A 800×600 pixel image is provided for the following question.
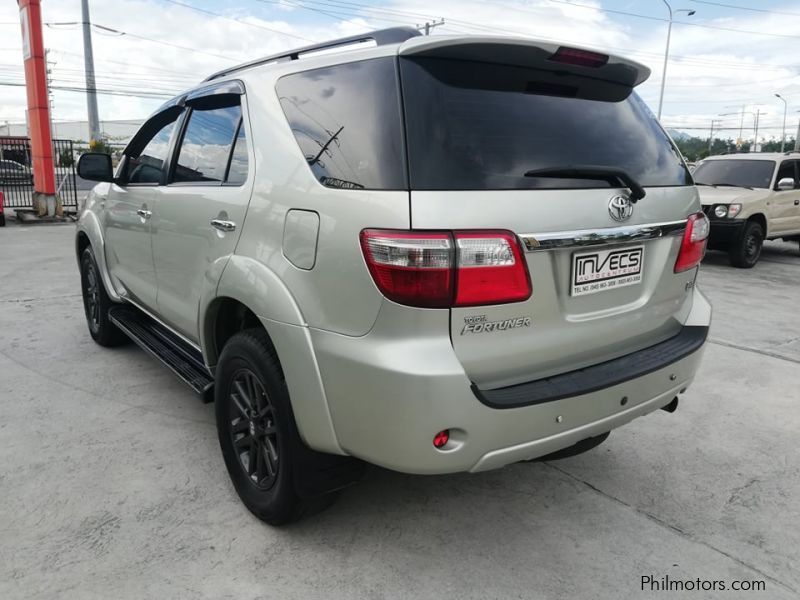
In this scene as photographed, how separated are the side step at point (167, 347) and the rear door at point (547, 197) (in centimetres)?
153

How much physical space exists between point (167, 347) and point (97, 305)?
61.1 inches

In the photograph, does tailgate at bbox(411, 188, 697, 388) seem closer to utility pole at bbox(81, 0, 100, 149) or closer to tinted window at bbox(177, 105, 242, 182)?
tinted window at bbox(177, 105, 242, 182)

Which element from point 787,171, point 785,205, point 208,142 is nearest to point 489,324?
point 208,142

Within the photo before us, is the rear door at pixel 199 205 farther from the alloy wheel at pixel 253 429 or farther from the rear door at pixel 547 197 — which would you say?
the rear door at pixel 547 197

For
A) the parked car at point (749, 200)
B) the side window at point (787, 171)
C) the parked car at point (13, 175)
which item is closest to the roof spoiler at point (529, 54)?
the parked car at point (749, 200)

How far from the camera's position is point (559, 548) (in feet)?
8.12

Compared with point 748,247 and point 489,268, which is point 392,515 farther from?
point 748,247

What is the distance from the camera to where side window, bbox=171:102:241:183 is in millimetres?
2781

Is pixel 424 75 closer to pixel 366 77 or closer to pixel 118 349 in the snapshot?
pixel 366 77

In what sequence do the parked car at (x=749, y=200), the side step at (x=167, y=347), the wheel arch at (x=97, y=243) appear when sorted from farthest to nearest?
1. the parked car at (x=749, y=200)
2. the wheel arch at (x=97, y=243)
3. the side step at (x=167, y=347)

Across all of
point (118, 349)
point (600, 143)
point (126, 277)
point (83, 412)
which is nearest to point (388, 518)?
point (600, 143)

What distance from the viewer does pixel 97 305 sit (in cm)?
482

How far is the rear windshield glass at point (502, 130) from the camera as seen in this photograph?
1967mm

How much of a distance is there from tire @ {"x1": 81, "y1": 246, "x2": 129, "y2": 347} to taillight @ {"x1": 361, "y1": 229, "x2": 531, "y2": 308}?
3.28m
